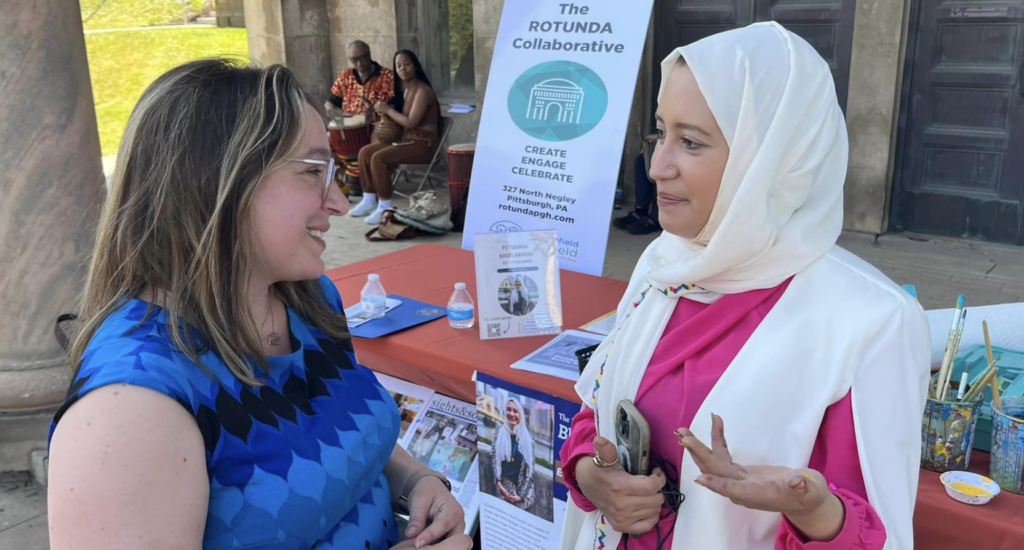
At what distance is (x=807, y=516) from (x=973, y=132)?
18.1 feet

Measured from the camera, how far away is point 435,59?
9336mm

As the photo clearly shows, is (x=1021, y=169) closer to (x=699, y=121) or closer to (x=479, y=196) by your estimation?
(x=479, y=196)

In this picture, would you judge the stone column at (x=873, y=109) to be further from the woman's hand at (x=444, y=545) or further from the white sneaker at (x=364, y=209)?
the woman's hand at (x=444, y=545)

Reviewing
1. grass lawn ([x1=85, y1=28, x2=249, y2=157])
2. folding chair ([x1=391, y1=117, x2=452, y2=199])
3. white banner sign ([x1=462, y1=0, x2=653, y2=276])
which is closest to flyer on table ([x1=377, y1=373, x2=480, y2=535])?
white banner sign ([x1=462, y1=0, x2=653, y2=276])

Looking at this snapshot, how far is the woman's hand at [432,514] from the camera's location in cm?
148

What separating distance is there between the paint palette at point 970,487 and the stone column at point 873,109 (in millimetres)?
4889

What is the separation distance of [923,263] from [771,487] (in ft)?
16.6

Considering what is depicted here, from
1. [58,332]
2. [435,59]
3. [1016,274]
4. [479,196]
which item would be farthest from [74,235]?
[435,59]

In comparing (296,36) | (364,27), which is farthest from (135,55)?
(364,27)

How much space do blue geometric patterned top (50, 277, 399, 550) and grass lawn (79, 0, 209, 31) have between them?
19.3m

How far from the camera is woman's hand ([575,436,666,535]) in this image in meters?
1.39

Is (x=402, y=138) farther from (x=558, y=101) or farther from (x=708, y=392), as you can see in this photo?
(x=708, y=392)

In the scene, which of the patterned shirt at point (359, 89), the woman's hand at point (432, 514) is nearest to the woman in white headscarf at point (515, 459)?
the woman's hand at point (432, 514)

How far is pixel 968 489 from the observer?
59.6 inches
